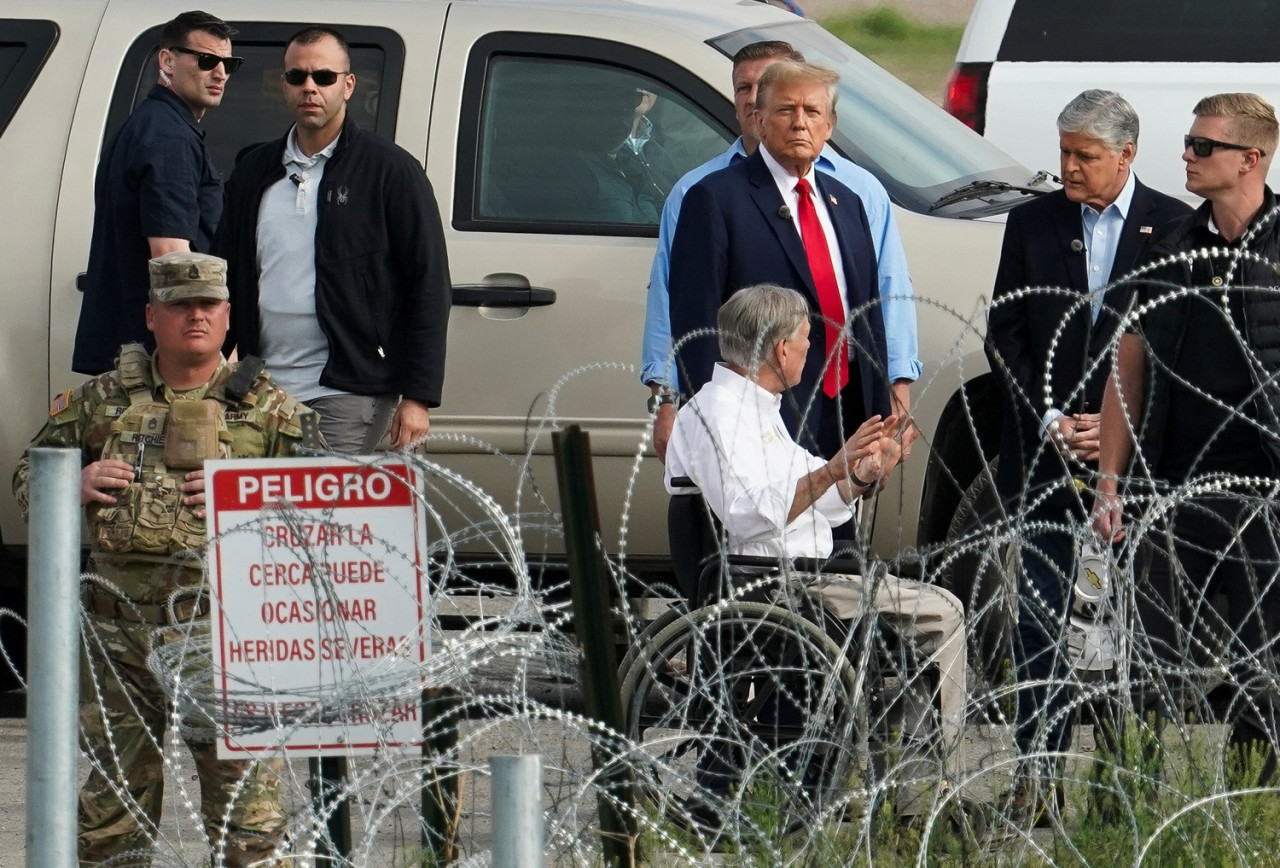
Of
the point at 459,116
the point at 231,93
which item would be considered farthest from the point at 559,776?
the point at 231,93

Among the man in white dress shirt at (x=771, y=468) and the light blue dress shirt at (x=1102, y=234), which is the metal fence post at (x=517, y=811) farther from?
the light blue dress shirt at (x=1102, y=234)

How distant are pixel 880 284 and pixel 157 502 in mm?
2057

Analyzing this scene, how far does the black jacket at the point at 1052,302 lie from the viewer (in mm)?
5355

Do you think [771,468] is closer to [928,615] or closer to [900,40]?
[928,615]

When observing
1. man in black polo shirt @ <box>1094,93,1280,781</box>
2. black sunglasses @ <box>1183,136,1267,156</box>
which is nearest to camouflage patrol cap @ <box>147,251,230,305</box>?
man in black polo shirt @ <box>1094,93,1280,781</box>

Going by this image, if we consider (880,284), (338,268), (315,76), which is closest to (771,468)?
(880,284)

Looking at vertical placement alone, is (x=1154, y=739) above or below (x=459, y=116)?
below

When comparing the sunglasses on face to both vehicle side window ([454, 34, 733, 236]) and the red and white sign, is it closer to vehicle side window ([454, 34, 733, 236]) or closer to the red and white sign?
vehicle side window ([454, 34, 733, 236])

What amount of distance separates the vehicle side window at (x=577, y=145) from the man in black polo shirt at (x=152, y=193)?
82cm

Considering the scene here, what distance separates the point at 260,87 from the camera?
655 cm

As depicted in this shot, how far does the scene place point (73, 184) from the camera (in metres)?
6.31

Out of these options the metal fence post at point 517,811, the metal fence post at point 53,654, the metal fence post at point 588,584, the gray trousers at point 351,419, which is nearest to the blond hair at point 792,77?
the gray trousers at point 351,419

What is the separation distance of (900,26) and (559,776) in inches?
909

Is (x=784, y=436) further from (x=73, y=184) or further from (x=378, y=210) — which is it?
(x=73, y=184)
